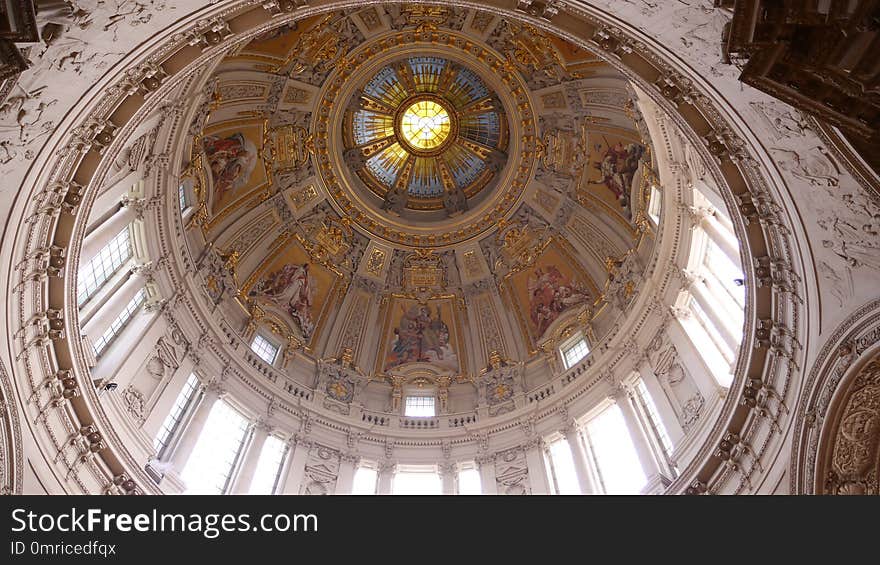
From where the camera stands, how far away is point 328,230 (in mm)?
31766

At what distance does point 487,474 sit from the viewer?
2384cm

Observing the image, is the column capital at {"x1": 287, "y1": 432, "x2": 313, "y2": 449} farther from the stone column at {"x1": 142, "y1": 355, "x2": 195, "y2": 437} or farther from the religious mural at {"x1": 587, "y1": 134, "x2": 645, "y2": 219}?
the religious mural at {"x1": 587, "y1": 134, "x2": 645, "y2": 219}

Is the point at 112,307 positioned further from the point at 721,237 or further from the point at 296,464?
the point at 721,237

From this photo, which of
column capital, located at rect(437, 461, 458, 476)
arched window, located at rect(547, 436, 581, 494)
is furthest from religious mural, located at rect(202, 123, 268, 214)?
arched window, located at rect(547, 436, 581, 494)

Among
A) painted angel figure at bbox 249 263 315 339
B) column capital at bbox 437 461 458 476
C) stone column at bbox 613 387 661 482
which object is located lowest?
stone column at bbox 613 387 661 482

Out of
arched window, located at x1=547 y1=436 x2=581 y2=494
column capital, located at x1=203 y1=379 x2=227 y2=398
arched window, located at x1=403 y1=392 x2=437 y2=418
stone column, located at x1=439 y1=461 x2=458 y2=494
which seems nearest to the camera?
arched window, located at x1=547 y1=436 x2=581 y2=494

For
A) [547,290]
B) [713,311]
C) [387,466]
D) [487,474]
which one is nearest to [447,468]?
[487,474]

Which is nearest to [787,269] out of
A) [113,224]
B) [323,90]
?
[113,224]

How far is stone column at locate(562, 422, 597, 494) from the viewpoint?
21.0 meters

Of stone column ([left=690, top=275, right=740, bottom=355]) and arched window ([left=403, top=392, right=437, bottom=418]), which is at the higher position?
arched window ([left=403, top=392, right=437, bottom=418])

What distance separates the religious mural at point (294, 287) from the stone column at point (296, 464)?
6.15 m

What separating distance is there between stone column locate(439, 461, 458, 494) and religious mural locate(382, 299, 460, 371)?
598cm

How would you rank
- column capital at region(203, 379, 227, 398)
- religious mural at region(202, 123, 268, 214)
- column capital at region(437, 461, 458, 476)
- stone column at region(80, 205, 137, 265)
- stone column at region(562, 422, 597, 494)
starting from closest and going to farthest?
stone column at region(80, 205, 137, 265)
stone column at region(562, 422, 597, 494)
column capital at region(203, 379, 227, 398)
column capital at region(437, 461, 458, 476)
religious mural at region(202, 123, 268, 214)

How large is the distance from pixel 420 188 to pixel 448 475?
1616cm
